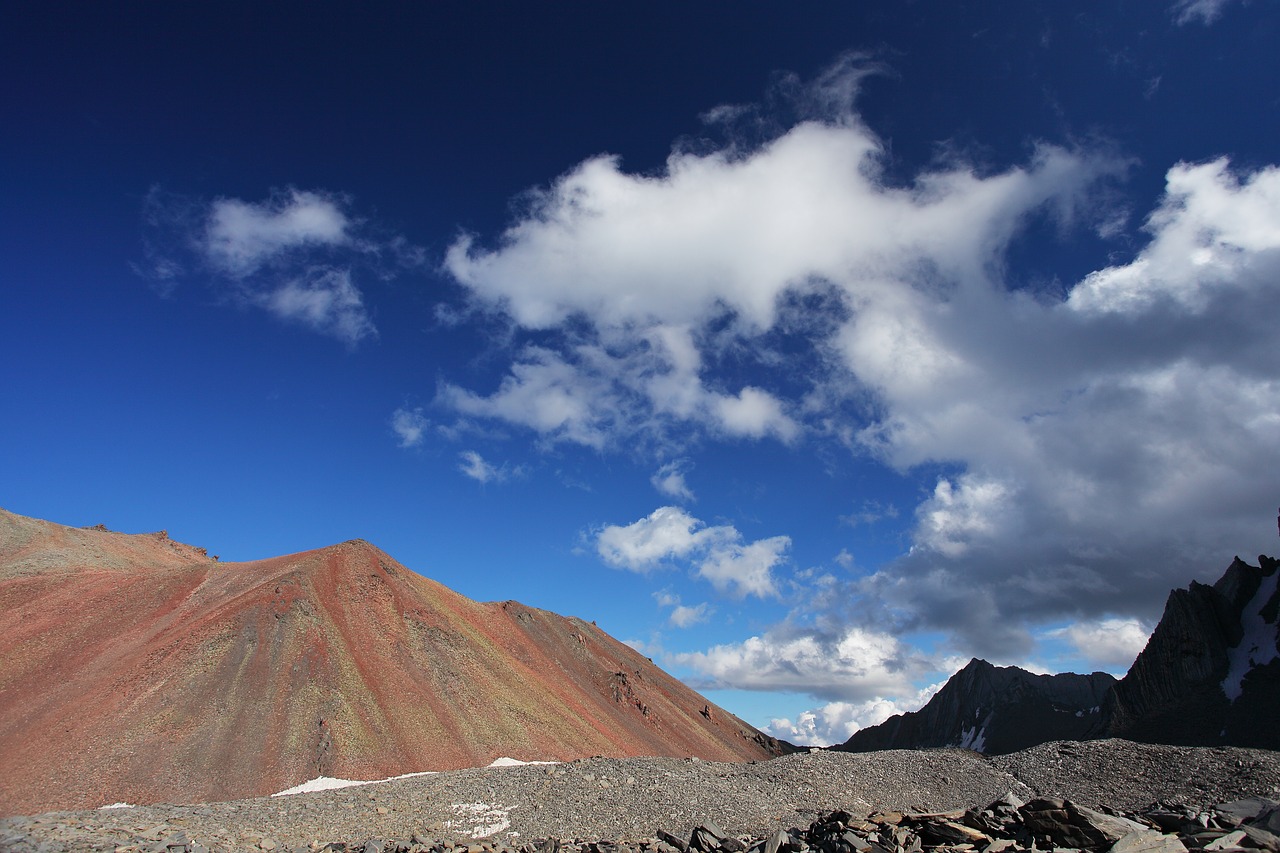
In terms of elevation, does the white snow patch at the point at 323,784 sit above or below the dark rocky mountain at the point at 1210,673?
below

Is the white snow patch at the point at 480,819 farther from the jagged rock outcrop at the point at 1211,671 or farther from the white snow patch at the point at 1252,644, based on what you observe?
the white snow patch at the point at 1252,644

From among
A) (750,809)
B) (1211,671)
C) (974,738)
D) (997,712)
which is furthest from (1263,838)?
(997,712)

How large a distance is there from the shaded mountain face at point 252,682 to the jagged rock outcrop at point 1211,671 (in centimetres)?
5927

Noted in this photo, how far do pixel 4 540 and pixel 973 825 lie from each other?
95.2 metres

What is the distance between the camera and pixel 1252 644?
87812 millimetres

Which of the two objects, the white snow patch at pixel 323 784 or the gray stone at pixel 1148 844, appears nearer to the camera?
the gray stone at pixel 1148 844

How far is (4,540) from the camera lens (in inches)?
2953

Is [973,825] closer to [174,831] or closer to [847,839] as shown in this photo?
[847,839]

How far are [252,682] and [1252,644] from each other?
11184 cm

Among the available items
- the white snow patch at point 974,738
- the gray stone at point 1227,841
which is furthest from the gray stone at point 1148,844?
the white snow patch at point 974,738

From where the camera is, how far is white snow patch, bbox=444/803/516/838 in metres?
29.7

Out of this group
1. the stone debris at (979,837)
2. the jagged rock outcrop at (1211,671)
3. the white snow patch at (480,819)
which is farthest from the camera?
the jagged rock outcrop at (1211,671)

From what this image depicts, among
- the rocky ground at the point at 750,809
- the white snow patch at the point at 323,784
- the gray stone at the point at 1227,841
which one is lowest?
the white snow patch at the point at 323,784

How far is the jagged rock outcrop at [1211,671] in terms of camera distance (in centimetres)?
7819
